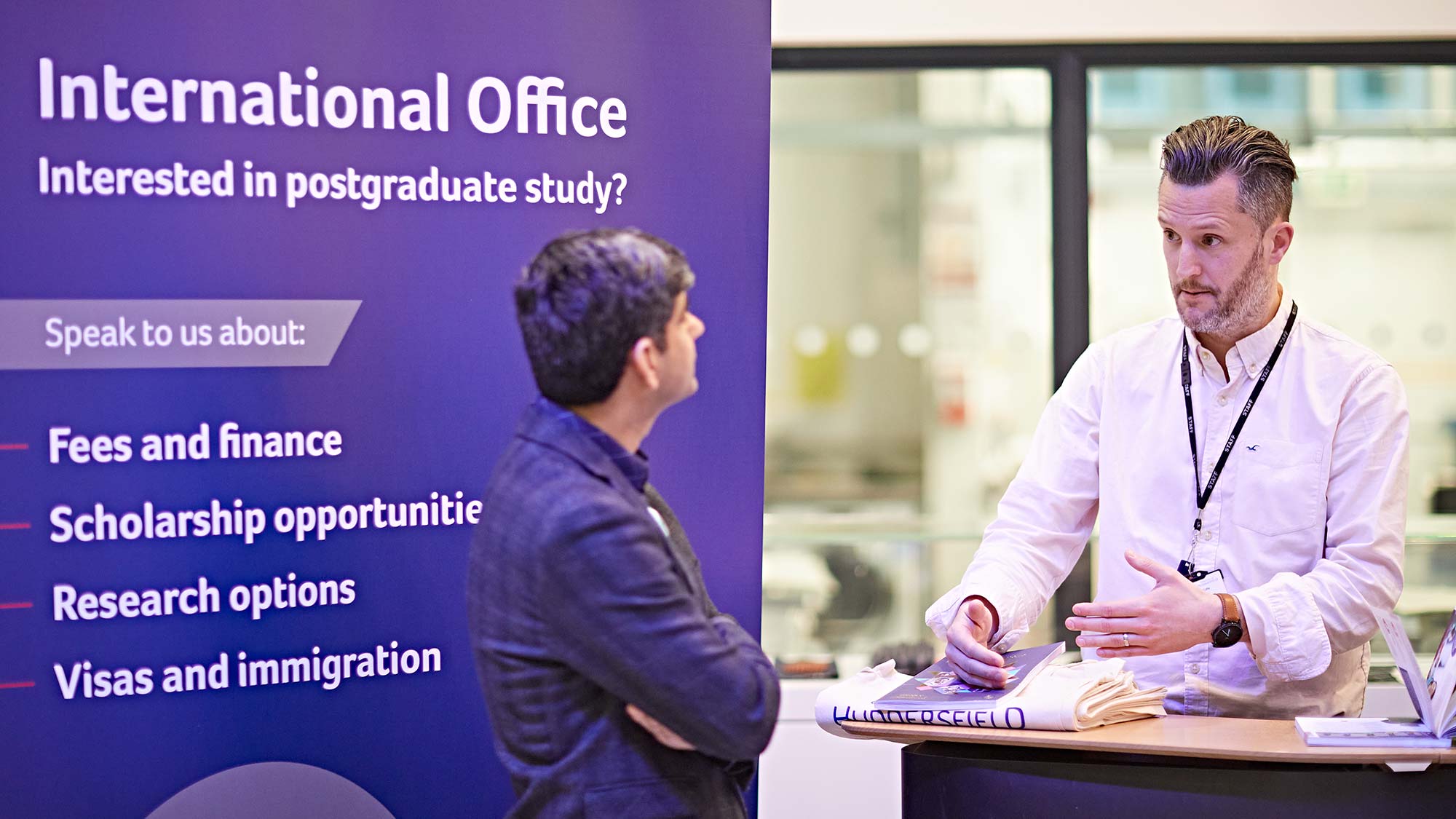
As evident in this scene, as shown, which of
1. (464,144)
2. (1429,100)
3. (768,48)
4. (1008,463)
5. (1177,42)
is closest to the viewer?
(464,144)

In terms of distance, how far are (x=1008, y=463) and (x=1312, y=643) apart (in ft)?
13.2

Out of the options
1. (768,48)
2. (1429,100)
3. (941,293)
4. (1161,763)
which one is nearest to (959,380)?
(941,293)

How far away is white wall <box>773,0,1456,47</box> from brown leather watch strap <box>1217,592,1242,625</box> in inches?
92.8

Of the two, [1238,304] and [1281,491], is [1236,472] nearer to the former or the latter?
[1281,491]

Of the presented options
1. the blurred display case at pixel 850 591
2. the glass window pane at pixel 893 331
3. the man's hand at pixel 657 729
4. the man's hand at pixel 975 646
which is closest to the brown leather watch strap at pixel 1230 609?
the man's hand at pixel 975 646

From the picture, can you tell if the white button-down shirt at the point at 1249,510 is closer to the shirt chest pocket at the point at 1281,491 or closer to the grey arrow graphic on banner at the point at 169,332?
the shirt chest pocket at the point at 1281,491

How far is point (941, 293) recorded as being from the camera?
647 cm

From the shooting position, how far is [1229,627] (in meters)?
2.23

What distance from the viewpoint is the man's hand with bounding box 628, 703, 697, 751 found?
5.50 feet

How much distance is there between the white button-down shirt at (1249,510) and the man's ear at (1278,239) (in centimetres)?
13

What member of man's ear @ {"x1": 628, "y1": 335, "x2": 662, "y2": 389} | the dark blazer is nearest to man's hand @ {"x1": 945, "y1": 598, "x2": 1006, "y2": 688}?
the dark blazer

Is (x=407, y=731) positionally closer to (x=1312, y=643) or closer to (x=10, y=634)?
(x=10, y=634)

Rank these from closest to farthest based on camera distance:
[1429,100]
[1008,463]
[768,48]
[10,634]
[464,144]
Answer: [10,634]
[464,144]
[768,48]
[1429,100]
[1008,463]

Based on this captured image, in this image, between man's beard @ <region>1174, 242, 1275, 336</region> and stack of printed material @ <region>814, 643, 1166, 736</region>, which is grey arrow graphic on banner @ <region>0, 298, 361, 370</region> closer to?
stack of printed material @ <region>814, 643, 1166, 736</region>
